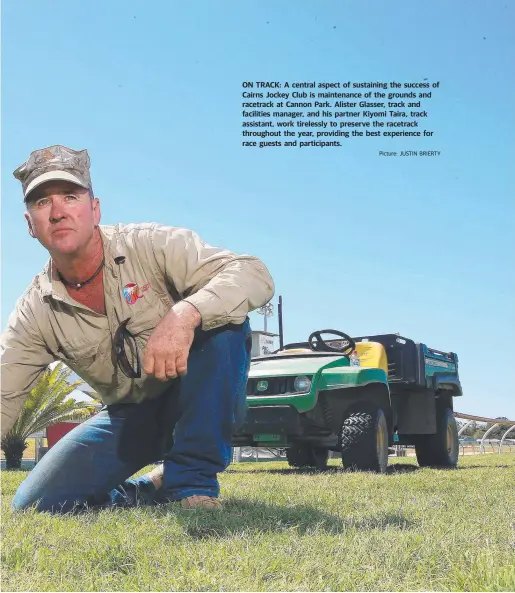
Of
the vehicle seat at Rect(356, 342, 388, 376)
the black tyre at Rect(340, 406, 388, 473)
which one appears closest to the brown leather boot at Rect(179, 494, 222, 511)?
the black tyre at Rect(340, 406, 388, 473)

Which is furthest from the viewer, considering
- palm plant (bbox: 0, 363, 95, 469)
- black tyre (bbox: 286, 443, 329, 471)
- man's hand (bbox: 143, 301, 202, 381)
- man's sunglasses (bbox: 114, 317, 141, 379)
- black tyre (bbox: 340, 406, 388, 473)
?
palm plant (bbox: 0, 363, 95, 469)

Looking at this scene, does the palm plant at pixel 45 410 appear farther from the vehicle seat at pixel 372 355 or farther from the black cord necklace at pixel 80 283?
the black cord necklace at pixel 80 283

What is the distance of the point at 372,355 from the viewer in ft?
25.5

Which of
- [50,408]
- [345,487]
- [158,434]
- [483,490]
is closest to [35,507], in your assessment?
[158,434]

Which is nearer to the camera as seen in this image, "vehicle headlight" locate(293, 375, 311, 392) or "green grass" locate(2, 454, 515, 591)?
"green grass" locate(2, 454, 515, 591)

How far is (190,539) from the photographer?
231 cm

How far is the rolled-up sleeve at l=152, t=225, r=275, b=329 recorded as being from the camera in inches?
109

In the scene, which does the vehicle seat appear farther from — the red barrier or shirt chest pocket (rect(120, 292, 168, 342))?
the red barrier

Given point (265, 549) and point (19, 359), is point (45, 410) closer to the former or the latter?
point (19, 359)

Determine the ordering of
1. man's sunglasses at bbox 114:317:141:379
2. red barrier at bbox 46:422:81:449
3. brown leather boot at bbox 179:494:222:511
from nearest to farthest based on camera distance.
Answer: brown leather boot at bbox 179:494:222:511 < man's sunglasses at bbox 114:317:141:379 < red barrier at bbox 46:422:81:449

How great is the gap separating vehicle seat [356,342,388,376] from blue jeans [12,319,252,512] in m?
4.50

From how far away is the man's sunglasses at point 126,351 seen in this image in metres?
3.06

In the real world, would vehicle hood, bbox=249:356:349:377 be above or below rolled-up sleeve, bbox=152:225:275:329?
below

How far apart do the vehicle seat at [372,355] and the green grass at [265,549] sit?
14.7 feet
